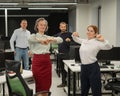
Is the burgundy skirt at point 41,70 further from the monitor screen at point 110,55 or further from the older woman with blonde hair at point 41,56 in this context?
the monitor screen at point 110,55

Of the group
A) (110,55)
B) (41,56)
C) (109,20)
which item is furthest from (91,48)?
(109,20)

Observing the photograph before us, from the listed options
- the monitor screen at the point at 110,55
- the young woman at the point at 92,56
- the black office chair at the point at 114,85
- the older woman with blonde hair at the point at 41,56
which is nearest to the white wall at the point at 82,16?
the monitor screen at the point at 110,55

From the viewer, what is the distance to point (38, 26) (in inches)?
186

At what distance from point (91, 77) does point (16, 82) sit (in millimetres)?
1849

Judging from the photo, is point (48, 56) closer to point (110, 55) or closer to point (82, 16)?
point (110, 55)

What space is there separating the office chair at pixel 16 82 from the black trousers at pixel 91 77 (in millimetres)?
1739

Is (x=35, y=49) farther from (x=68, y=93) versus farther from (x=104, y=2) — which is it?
(x=104, y=2)

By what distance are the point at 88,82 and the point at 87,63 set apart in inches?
15.2

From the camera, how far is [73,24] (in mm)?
13945

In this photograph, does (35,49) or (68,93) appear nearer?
(35,49)

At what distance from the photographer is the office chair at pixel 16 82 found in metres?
3.45

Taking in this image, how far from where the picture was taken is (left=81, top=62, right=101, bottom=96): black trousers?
5.05 meters

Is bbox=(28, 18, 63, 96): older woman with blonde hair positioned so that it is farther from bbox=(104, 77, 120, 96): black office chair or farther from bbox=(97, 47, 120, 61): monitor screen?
bbox=(97, 47, 120, 61): monitor screen

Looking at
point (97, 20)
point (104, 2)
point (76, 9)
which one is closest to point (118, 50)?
point (104, 2)
